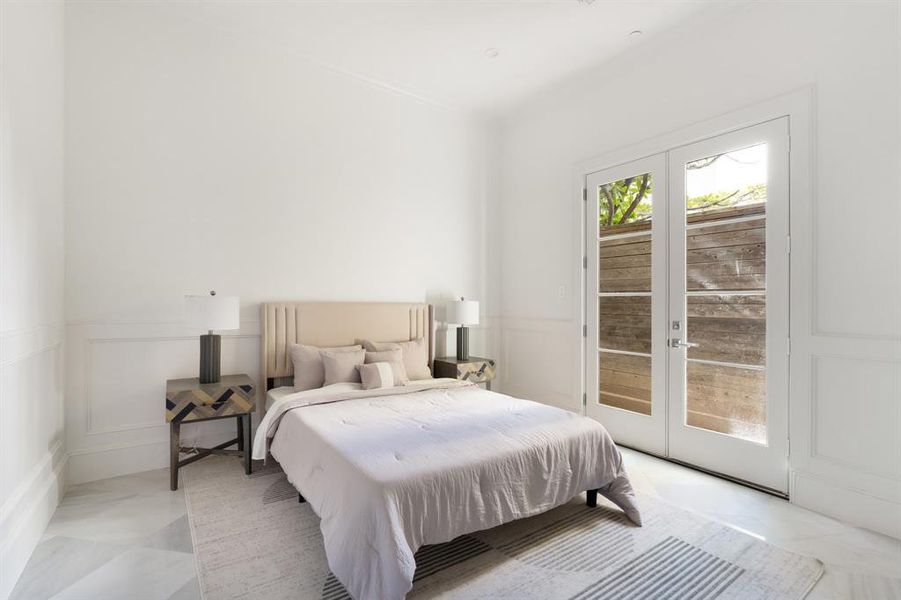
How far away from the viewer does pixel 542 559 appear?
6.62 feet

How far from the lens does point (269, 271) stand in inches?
138

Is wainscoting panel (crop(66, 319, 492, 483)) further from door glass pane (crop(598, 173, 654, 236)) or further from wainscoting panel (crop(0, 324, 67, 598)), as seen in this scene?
door glass pane (crop(598, 173, 654, 236))

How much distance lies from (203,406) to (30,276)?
3.66 ft

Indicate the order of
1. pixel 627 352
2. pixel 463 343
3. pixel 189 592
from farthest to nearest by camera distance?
pixel 463 343, pixel 627 352, pixel 189 592

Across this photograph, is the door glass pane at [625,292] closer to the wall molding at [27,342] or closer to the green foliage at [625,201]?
the green foliage at [625,201]

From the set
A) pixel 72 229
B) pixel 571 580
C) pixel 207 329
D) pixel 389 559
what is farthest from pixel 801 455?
pixel 72 229

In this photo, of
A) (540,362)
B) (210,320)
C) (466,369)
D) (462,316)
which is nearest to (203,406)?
(210,320)

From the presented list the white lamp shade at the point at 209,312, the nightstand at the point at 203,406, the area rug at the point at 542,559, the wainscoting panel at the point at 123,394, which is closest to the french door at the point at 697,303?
Result: the area rug at the point at 542,559

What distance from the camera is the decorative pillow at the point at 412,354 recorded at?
12.2 ft

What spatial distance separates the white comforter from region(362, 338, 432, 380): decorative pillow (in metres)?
0.79

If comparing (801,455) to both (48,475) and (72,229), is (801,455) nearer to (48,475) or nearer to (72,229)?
(48,475)

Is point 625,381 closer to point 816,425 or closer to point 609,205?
point 816,425

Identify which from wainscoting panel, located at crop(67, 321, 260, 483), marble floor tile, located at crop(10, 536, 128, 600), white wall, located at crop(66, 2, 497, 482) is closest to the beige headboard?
white wall, located at crop(66, 2, 497, 482)

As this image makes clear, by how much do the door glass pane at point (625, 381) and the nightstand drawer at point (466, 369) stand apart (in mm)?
1010
